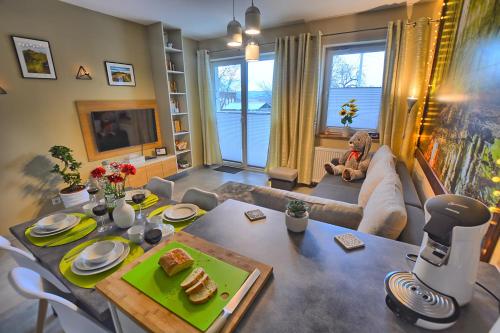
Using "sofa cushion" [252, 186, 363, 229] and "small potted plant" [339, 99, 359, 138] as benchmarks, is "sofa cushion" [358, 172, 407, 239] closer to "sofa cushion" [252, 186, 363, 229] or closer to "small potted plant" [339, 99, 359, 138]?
"sofa cushion" [252, 186, 363, 229]

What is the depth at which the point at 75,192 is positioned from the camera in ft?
8.73

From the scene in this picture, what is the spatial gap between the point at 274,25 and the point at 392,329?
390cm

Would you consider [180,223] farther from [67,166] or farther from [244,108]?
[244,108]

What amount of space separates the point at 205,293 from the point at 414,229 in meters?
1.09

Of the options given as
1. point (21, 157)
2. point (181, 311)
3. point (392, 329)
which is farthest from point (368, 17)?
point (21, 157)

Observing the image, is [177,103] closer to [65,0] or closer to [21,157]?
[65,0]

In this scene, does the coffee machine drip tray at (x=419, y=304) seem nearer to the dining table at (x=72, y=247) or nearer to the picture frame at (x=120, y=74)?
the dining table at (x=72, y=247)

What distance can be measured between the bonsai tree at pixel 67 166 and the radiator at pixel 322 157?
10.6 feet

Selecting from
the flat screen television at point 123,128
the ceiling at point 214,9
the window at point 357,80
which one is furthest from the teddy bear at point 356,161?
the flat screen television at point 123,128

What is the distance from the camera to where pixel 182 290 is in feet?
2.40

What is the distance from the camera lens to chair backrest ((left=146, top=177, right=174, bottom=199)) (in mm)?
1926

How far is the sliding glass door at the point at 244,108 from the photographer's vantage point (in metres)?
4.09

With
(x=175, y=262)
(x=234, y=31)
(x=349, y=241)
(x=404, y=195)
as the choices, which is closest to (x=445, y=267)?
(x=349, y=241)

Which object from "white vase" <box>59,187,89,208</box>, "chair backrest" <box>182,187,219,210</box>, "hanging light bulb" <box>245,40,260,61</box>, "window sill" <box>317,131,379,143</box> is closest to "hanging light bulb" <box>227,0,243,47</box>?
"hanging light bulb" <box>245,40,260,61</box>
